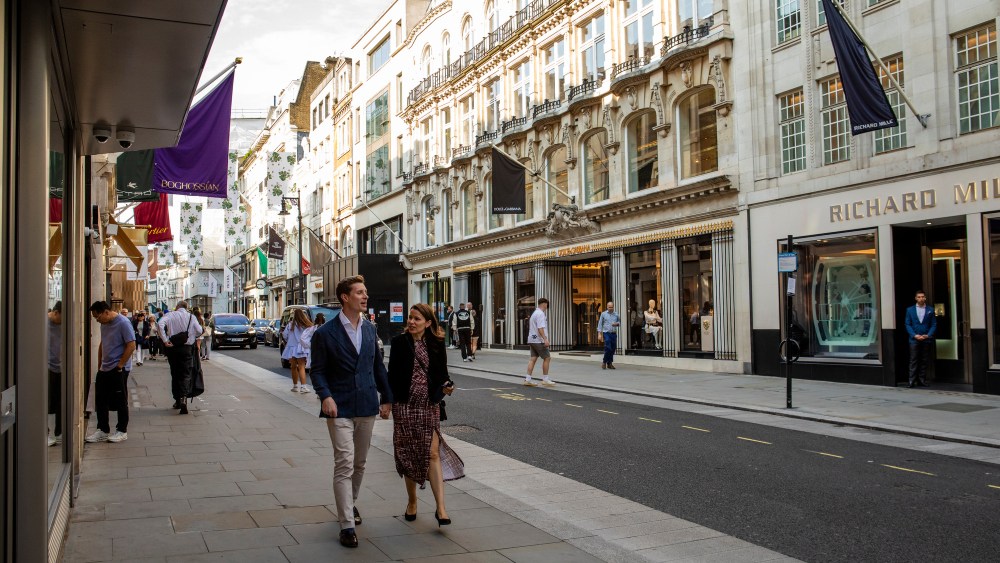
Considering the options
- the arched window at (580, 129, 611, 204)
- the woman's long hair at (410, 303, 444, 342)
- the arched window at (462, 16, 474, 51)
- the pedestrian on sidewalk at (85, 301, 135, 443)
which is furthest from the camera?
the arched window at (462, 16, 474, 51)

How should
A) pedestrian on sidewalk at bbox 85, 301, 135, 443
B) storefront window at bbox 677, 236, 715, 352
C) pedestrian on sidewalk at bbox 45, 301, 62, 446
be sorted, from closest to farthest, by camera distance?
1. pedestrian on sidewalk at bbox 45, 301, 62, 446
2. pedestrian on sidewalk at bbox 85, 301, 135, 443
3. storefront window at bbox 677, 236, 715, 352

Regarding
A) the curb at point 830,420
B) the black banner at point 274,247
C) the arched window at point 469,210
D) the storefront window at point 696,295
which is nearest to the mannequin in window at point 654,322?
the storefront window at point 696,295

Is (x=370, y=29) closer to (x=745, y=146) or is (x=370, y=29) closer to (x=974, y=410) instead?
(x=745, y=146)

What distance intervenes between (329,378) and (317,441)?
481 centimetres

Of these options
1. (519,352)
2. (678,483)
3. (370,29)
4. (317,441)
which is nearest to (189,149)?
(317,441)

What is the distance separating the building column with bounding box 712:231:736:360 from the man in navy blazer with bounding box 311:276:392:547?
17.3 meters

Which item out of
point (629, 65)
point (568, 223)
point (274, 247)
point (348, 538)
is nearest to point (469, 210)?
point (568, 223)

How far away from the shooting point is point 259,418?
13273mm

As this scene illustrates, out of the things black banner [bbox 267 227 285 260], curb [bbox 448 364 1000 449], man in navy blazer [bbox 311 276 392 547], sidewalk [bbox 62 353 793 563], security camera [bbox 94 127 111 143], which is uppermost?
black banner [bbox 267 227 285 260]

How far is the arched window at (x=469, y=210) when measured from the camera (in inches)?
1551

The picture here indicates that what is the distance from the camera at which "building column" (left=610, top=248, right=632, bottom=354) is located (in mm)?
27156

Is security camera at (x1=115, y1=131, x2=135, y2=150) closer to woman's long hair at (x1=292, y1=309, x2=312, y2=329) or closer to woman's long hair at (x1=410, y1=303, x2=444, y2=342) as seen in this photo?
woman's long hair at (x1=410, y1=303, x2=444, y2=342)

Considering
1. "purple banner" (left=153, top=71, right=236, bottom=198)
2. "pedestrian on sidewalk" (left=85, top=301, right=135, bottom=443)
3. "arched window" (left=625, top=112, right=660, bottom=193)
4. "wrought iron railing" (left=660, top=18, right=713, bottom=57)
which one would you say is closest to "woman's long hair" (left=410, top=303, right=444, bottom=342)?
"purple banner" (left=153, top=71, right=236, bottom=198)

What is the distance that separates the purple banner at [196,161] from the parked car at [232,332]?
99.3 feet
